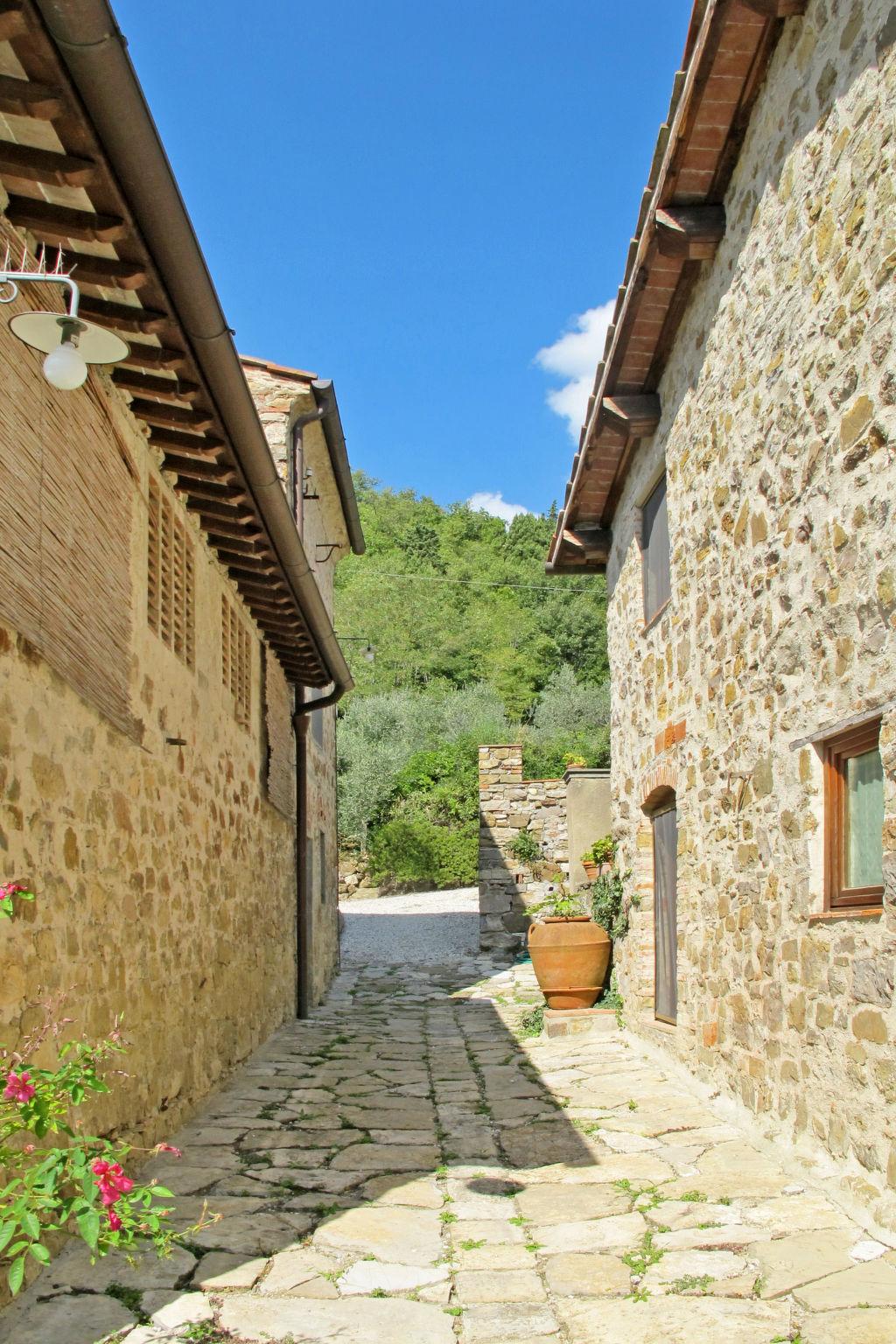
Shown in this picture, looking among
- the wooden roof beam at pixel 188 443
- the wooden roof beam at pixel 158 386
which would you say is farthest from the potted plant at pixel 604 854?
the wooden roof beam at pixel 158 386

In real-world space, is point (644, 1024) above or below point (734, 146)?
below

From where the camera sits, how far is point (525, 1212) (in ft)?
13.9

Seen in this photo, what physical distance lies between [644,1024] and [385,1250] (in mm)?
4238

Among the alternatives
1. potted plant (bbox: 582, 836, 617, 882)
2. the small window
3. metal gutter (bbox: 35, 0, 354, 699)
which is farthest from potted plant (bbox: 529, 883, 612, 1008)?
metal gutter (bbox: 35, 0, 354, 699)

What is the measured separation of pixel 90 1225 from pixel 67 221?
2.79m

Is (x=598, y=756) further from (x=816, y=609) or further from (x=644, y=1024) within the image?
(x=816, y=609)

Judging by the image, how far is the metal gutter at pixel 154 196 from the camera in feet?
9.19

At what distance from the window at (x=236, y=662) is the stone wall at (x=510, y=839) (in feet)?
27.3

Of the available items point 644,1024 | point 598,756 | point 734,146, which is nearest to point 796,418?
point 734,146

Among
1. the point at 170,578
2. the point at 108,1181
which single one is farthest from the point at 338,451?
the point at 108,1181

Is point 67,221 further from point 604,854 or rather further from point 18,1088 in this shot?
point 604,854

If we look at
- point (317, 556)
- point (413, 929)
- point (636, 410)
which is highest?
point (317, 556)

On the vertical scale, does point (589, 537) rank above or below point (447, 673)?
below

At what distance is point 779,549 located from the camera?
4918 millimetres
